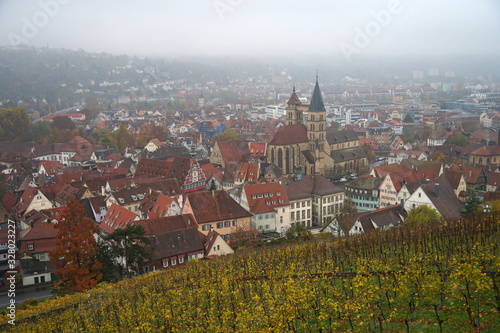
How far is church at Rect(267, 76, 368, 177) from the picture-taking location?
75.9 meters

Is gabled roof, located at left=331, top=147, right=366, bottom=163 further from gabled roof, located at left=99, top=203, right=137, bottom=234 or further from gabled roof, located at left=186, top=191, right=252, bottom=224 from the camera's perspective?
gabled roof, located at left=99, top=203, right=137, bottom=234

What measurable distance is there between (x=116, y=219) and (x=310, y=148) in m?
42.2

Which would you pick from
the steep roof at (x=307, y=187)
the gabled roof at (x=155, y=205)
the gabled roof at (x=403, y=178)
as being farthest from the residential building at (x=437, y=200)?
the gabled roof at (x=155, y=205)

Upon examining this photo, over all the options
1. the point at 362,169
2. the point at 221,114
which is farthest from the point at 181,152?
the point at 221,114

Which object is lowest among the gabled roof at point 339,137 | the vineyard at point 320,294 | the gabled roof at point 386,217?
the gabled roof at point 386,217

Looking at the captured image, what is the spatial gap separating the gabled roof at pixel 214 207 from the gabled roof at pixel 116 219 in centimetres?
580

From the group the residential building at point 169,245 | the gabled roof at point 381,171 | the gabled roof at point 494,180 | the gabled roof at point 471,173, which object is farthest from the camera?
the gabled roof at point 381,171

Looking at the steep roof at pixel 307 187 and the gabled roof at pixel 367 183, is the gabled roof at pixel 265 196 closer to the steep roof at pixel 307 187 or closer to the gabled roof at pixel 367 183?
the steep roof at pixel 307 187

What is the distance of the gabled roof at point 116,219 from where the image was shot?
4305 cm

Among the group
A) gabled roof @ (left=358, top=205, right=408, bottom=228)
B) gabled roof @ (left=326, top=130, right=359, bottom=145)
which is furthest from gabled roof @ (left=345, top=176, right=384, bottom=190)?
gabled roof @ (left=326, top=130, right=359, bottom=145)

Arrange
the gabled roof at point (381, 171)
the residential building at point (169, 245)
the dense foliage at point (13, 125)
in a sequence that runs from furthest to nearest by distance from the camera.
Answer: the dense foliage at point (13, 125) < the gabled roof at point (381, 171) < the residential building at point (169, 245)

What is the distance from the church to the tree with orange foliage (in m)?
44.4

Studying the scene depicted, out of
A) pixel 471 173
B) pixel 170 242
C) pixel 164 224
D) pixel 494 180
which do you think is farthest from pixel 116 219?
pixel 494 180

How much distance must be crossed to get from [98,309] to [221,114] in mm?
152795
